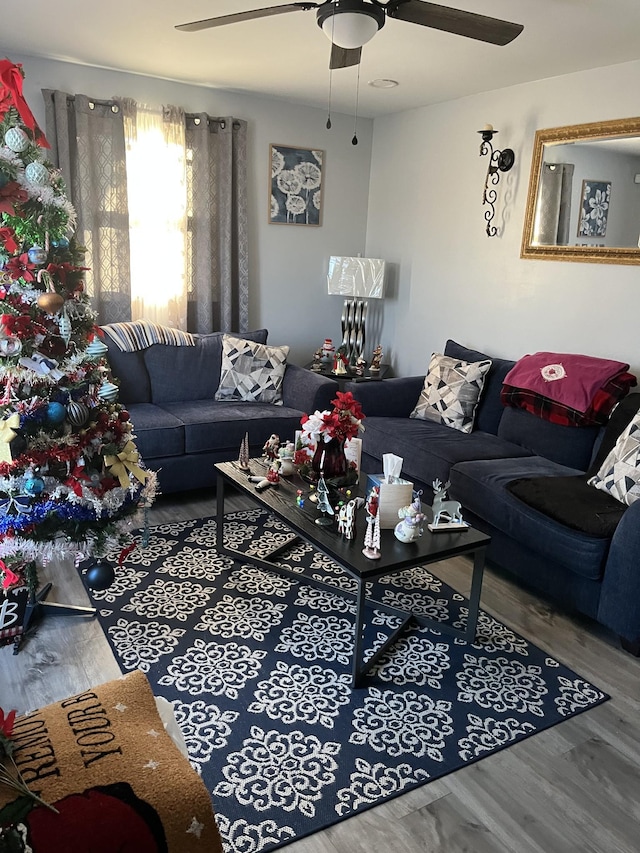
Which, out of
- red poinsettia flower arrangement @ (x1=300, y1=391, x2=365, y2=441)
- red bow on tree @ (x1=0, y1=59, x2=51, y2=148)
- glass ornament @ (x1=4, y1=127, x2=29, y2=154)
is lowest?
red poinsettia flower arrangement @ (x1=300, y1=391, x2=365, y2=441)

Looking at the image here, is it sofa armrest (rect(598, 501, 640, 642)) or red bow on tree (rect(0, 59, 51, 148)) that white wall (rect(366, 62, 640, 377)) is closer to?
sofa armrest (rect(598, 501, 640, 642))

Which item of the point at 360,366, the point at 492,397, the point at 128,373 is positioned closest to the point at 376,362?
the point at 360,366

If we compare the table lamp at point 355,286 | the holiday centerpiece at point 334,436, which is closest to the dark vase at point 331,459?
the holiday centerpiece at point 334,436

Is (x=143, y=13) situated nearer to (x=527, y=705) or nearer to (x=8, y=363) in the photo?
(x=8, y=363)

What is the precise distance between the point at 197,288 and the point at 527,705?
342 cm

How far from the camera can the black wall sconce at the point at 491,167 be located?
3.96 m

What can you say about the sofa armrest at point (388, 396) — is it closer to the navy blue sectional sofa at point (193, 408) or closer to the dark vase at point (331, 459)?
the navy blue sectional sofa at point (193, 408)

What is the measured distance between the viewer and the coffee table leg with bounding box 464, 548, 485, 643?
2.46 meters

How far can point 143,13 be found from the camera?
2.94m

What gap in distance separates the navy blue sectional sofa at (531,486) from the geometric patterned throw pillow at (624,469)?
48mm

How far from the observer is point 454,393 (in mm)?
3953

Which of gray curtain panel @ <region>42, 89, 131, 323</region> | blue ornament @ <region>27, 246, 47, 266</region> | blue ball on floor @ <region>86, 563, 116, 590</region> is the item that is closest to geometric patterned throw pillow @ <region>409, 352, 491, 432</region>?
gray curtain panel @ <region>42, 89, 131, 323</region>

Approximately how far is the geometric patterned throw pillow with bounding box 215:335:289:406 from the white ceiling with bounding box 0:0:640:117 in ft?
5.42

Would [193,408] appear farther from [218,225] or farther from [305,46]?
[305,46]
